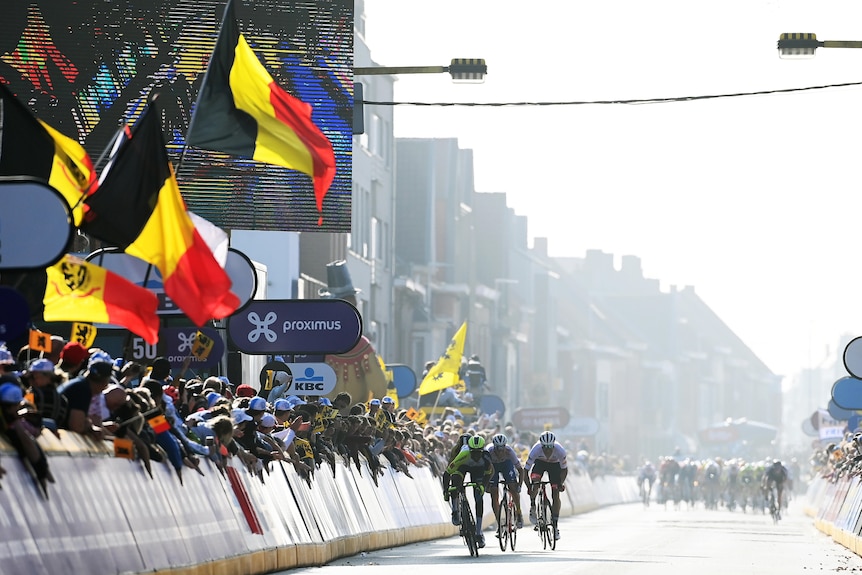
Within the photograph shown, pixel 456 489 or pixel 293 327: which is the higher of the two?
pixel 293 327

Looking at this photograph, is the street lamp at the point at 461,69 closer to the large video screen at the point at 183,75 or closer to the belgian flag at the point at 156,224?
the belgian flag at the point at 156,224

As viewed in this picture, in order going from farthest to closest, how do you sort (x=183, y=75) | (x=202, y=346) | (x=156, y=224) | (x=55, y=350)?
(x=183, y=75) < (x=202, y=346) < (x=156, y=224) < (x=55, y=350)

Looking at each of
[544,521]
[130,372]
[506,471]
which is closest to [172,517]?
[130,372]

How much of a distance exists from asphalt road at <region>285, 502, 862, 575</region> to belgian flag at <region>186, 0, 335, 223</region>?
4.05 metres

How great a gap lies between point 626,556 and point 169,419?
28.6ft

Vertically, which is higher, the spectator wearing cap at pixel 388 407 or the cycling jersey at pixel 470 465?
the spectator wearing cap at pixel 388 407

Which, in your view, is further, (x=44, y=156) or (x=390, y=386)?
(x=390, y=386)

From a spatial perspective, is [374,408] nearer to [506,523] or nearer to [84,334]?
[506,523]

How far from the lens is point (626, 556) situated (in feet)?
81.3

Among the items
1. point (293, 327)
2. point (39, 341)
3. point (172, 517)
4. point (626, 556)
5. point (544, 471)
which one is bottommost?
point (626, 556)

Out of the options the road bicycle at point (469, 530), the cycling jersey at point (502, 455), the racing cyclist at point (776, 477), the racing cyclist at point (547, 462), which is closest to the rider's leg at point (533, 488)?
the racing cyclist at point (547, 462)

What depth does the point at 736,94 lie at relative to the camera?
26.8 metres

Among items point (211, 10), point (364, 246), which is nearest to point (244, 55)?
point (211, 10)

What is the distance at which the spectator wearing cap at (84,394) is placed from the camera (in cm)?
1509
